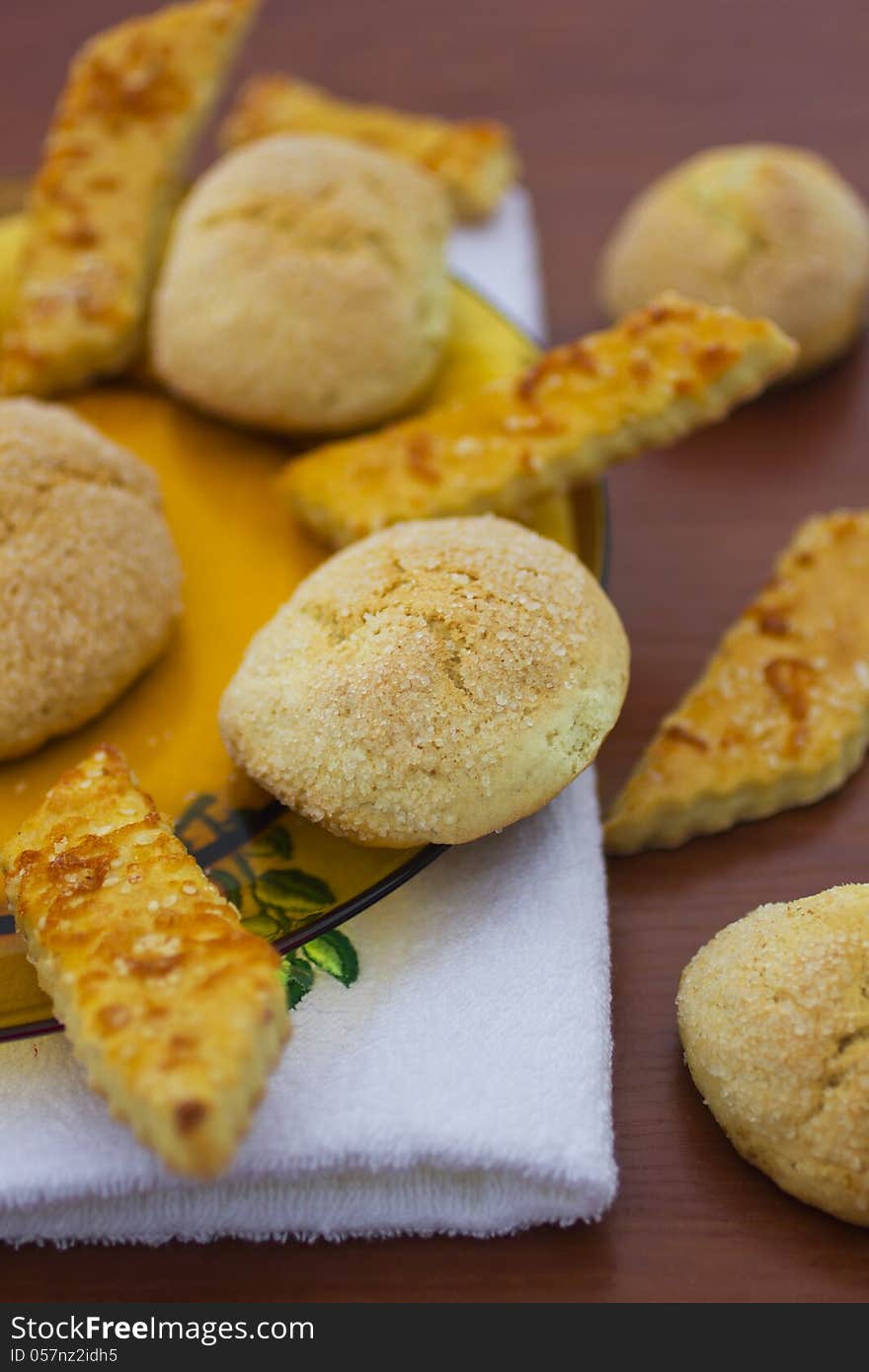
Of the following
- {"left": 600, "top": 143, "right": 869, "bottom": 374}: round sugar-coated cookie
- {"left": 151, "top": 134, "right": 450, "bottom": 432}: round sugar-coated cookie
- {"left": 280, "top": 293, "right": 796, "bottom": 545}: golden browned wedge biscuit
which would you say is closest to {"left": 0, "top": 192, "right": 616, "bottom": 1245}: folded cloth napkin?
{"left": 280, "top": 293, "right": 796, "bottom": 545}: golden browned wedge biscuit

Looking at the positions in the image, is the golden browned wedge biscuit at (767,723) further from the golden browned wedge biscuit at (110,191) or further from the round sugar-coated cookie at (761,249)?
the golden browned wedge biscuit at (110,191)

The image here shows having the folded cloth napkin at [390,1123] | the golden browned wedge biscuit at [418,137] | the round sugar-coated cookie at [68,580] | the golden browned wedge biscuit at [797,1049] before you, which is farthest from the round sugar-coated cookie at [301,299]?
the golden browned wedge biscuit at [797,1049]

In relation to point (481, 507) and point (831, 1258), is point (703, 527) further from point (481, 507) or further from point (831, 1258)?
point (831, 1258)

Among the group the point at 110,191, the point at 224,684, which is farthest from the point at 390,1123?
the point at 110,191

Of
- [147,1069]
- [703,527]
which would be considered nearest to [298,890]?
[147,1069]

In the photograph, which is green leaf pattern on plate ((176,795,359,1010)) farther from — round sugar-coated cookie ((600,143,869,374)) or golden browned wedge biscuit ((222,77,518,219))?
golden browned wedge biscuit ((222,77,518,219))

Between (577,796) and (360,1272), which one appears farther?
(577,796)
